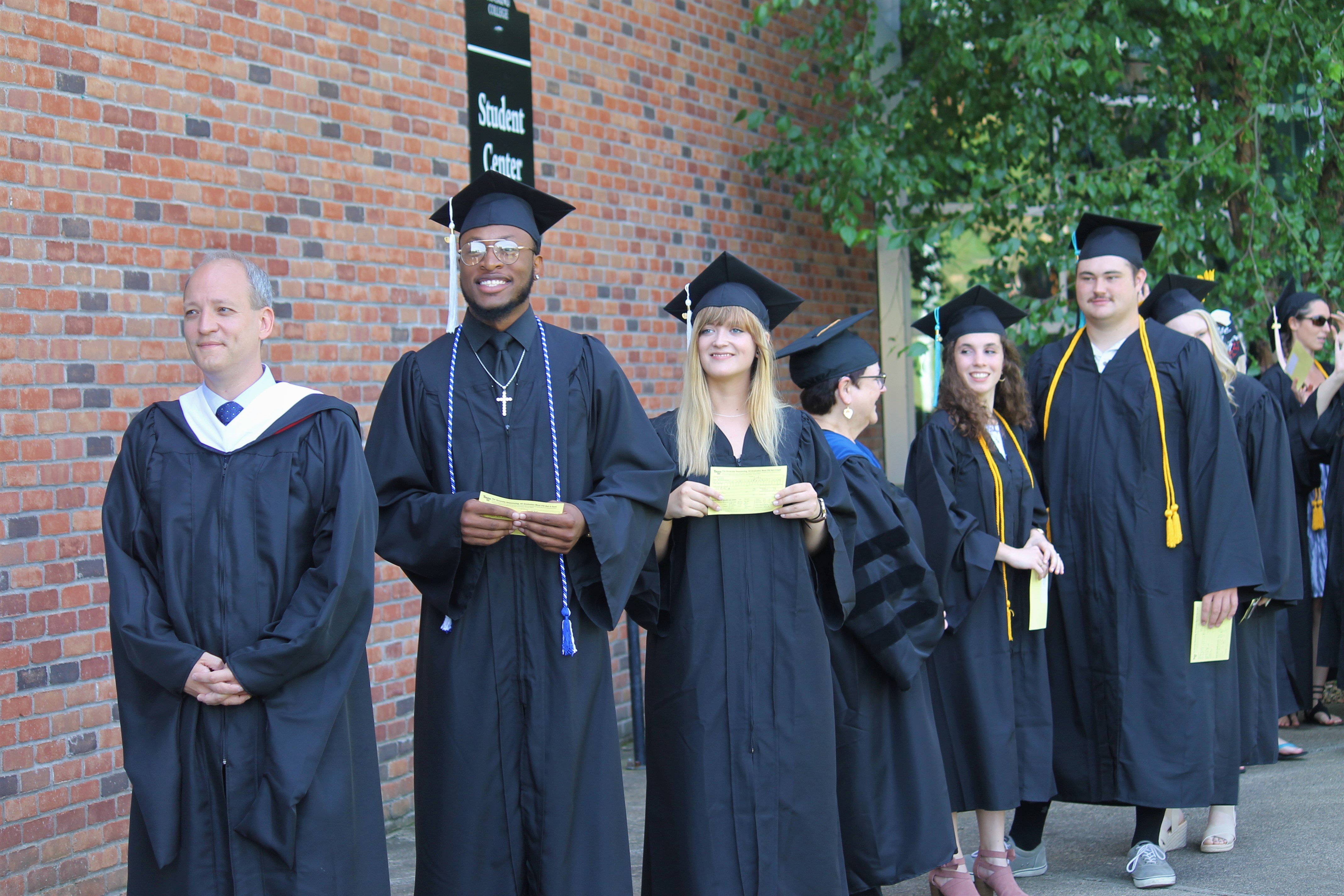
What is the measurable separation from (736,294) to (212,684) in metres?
1.92

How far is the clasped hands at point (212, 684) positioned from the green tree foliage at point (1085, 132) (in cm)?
525

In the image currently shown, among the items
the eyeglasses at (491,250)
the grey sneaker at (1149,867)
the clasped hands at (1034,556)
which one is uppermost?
the eyeglasses at (491,250)

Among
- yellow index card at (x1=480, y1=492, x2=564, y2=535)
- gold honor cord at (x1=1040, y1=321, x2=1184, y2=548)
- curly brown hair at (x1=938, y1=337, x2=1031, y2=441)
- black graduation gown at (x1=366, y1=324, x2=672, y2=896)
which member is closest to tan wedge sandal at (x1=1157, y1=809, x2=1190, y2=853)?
gold honor cord at (x1=1040, y1=321, x2=1184, y2=548)

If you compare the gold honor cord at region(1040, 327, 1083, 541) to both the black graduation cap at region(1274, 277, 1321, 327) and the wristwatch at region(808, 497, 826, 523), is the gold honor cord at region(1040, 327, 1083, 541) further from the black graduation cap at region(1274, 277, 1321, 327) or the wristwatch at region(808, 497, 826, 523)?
the black graduation cap at region(1274, 277, 1321, 327)

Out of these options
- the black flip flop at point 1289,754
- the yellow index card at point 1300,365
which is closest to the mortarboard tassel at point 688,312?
the black flip flop at point 1289,754

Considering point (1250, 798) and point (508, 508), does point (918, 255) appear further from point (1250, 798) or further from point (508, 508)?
point (508, 508)

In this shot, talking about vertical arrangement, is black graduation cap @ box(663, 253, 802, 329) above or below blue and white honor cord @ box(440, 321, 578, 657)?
above

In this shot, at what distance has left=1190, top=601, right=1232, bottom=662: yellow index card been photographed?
4973mm

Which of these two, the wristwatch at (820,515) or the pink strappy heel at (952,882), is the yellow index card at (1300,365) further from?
the wristwatch at (820,515)

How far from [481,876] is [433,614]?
0.72 meters

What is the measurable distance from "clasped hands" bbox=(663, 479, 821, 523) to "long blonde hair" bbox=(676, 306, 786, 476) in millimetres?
127

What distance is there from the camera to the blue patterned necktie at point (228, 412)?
3373mm

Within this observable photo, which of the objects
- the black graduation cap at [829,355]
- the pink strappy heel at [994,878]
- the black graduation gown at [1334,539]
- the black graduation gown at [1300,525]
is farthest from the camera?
the black graduation gown at [1300,525]

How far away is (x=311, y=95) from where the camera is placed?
5418 millimetres
